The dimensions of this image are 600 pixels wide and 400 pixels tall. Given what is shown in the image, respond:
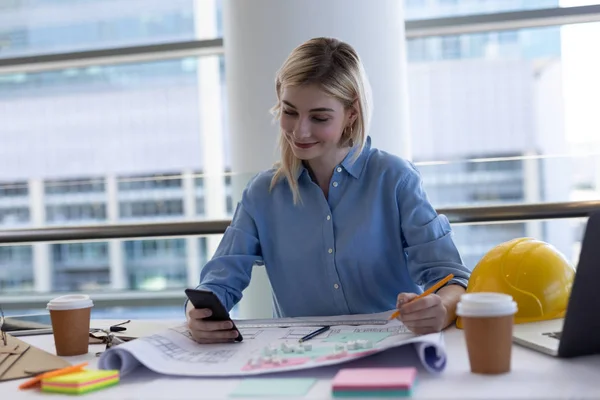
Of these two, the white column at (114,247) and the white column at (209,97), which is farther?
the white column at (209,97)

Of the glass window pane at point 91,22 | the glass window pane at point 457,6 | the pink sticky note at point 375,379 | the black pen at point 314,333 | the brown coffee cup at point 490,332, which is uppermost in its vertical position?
the glass window pane at point 91,22

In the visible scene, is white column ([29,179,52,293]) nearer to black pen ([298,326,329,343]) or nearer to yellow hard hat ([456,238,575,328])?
black pen ([298,326,329,343])

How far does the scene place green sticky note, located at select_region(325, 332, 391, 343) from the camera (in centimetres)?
116

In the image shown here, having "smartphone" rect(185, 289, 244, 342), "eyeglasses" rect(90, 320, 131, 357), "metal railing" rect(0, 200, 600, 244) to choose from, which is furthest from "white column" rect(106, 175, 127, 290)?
"smartphone" rect(185, 289, 244, 342)

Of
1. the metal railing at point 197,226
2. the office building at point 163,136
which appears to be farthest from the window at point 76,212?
the metal railing at point 197,226

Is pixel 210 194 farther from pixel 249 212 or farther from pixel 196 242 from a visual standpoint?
pixel 249 212

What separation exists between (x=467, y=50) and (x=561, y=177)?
58.1 inches

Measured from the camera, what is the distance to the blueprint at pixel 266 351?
3.31ft

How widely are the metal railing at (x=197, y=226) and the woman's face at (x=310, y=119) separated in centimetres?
82

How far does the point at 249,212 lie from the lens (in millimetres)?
1680

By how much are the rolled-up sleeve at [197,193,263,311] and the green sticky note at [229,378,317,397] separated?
58 centimetres

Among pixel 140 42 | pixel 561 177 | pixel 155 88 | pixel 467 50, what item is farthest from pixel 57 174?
pixel 561 177

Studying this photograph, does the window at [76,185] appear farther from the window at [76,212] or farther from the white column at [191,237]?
the white column at [191,237]

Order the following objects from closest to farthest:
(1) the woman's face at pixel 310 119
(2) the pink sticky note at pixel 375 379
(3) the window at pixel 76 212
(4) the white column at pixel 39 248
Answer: (2) the pink sticky note at pixel 375 379 < (1) the woman's face at pixel 310 119 < (3) the window at pixel 76 212 < (4) the white column at pixel 39 248
